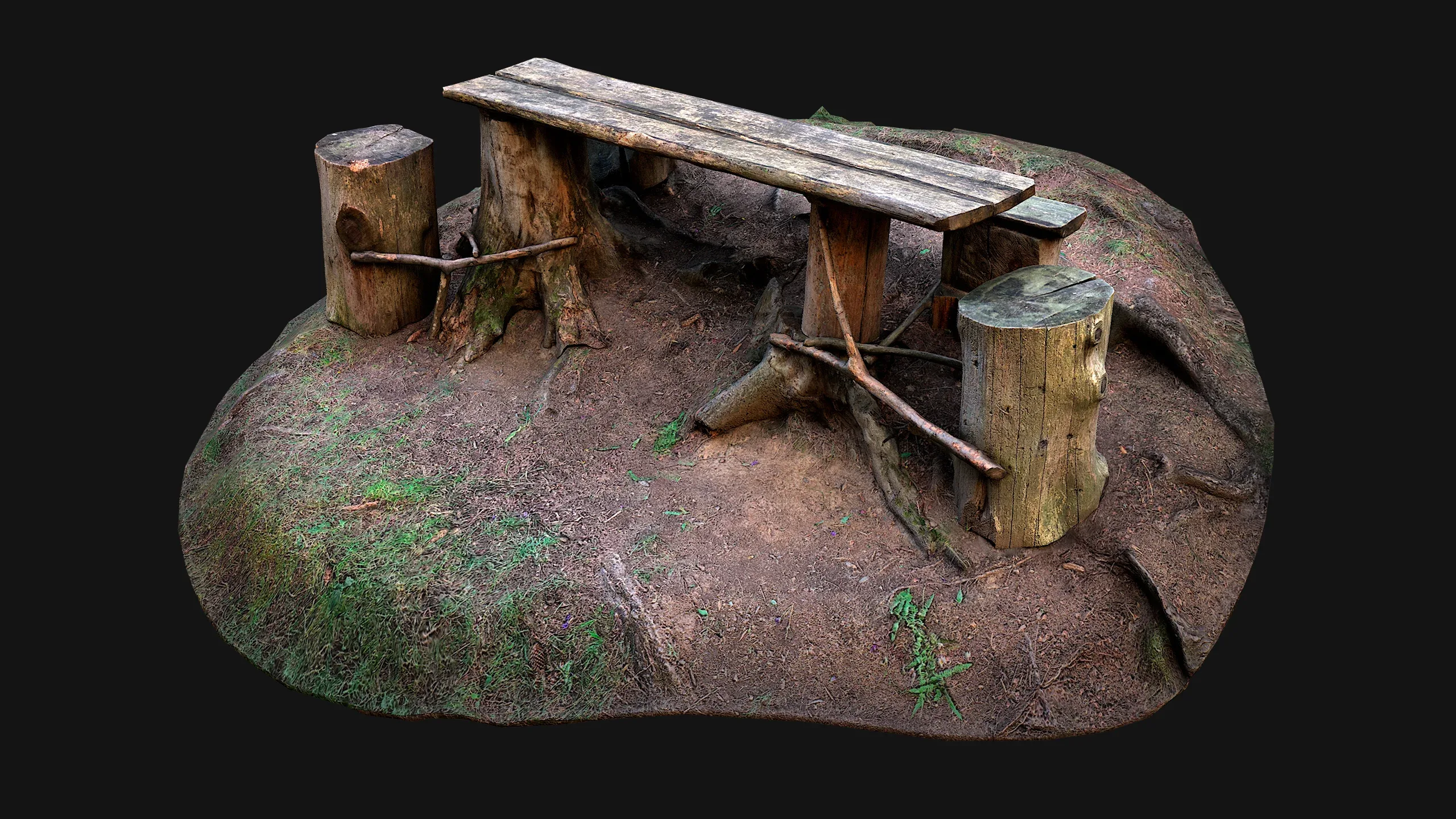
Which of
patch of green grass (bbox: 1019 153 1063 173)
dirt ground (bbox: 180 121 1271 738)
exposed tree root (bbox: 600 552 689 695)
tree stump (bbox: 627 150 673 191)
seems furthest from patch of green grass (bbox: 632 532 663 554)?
patch of green grass (bbox: 1019 153 1063 173)

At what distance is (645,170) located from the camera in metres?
11.3

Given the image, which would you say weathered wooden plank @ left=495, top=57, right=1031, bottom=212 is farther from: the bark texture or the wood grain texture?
the bark texture

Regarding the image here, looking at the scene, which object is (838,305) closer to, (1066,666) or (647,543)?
(647,543)

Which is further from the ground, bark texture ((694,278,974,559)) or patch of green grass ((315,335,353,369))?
bark texture ((694,278,974,559))

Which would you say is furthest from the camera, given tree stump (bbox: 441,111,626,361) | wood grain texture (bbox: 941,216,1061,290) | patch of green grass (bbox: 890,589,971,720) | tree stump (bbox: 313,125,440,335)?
tree stump (bbox: 313,125,440,335)

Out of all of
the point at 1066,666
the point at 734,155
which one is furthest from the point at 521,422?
the point at 1066,666

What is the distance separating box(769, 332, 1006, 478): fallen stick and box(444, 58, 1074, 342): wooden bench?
0.36 m

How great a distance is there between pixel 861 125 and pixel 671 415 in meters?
3.52

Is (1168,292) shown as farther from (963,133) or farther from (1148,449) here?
(963,133)

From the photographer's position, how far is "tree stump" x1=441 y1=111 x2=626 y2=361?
1004cm

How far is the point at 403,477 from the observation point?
31.1 ft

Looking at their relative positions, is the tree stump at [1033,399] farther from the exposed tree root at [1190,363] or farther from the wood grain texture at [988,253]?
the exposed tree root at [1190,363]

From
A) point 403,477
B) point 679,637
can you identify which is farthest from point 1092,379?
point 403,477

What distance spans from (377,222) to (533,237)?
0.91 meters
